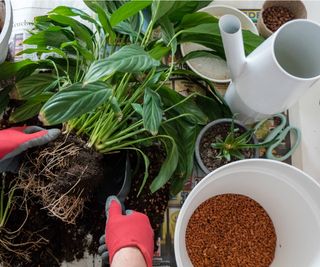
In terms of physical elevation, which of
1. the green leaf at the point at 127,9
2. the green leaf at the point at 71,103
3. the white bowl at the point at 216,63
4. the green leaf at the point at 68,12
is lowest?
the white bowl at the point at 216,63

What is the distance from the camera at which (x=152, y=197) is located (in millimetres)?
866

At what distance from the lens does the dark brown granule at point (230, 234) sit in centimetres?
89

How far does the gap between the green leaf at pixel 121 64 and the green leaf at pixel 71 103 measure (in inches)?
1.0

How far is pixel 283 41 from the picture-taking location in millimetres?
780

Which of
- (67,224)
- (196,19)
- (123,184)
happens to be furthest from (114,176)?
(196,19)

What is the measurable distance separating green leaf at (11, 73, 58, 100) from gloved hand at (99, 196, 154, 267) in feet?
0.81

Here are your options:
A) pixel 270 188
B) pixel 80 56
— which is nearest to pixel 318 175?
pixel 270 188

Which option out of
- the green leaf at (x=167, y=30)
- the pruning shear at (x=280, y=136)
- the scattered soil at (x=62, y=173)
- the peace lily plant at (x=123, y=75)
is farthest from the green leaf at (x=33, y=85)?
the pruning shear at (x=280, y=136)

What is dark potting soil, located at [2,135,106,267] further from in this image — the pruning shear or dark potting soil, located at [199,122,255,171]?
the pruning shear

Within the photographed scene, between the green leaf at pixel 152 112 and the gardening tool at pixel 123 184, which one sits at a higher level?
the green leaf at pixel 152 112

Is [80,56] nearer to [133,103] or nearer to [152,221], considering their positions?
[133,103]

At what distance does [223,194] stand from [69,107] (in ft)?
1.35

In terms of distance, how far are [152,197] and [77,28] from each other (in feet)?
1.19

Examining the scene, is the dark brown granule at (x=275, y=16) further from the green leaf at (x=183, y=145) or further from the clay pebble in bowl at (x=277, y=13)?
the green leaf at (x=183, y=145)
